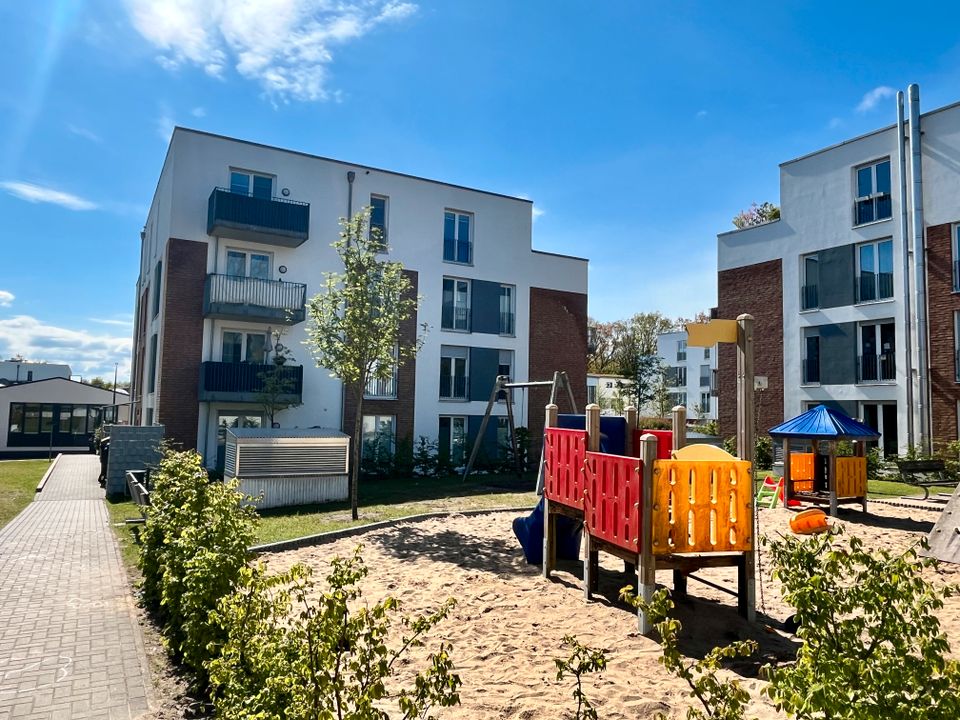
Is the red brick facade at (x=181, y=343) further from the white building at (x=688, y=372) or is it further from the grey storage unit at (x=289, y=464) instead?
the white building at (x=688, y=372)

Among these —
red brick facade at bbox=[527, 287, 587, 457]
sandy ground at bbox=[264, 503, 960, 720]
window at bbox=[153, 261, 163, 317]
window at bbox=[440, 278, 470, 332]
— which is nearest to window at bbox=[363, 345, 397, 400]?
window at bbox=[440, 278, 470, 332]

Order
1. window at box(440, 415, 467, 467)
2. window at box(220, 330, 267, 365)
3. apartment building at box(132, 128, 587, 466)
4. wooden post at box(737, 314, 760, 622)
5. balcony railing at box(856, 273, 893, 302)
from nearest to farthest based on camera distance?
wooden post at box(737, 314, 760, 622), apartment building at box(132, 128, 587, 466), window at box(220, 330, 267, 365), balcony railing at box(856, 273, 893, 302), window at box(440, 415, 467, 467)

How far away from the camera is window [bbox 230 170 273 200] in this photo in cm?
2244

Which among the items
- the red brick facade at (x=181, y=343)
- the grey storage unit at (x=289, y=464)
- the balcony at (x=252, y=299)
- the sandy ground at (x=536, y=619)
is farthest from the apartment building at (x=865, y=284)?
the red brick facade at (x=181, y=343)

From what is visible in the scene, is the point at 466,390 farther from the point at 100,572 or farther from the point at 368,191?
the point at 100,572

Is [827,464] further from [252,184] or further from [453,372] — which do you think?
[252,184]

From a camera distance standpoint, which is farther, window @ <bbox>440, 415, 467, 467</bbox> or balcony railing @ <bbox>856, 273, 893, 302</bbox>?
window @ <bbox>440, 415, 467, 467</bbox>

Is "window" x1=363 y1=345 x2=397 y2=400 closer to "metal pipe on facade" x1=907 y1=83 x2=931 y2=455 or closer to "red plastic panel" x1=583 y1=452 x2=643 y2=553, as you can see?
"red plastic panel" x1=583 y1=452 x2=643 y2=553

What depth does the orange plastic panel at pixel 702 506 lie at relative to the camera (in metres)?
6.48

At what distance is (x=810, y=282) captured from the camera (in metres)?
25.3

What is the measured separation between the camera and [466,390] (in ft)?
86.5

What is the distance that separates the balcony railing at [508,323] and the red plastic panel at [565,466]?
1842cm

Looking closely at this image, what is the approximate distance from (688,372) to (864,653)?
58.6 m

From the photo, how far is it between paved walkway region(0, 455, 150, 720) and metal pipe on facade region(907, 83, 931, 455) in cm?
2299
